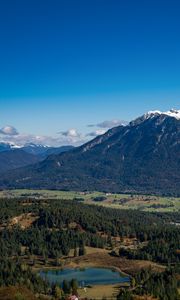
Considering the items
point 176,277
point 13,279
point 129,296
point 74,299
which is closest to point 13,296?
point 74,299

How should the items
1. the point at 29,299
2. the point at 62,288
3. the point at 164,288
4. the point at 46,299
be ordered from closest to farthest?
1. the point at 29,299
2. the point at 46,299
3. the point at 164,288
4. the point at 62,288

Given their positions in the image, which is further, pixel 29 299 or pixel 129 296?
pixel 129 296

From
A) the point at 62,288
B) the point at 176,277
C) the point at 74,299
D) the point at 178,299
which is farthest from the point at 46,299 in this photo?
the point at 176,277

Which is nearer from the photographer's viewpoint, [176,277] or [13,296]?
→ [13,296]

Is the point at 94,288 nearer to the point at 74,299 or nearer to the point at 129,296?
the point at 129,296

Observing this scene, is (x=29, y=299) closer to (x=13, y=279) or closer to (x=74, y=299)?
(x=74, y=299)

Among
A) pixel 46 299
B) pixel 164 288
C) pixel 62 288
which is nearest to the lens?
pixel 46 299

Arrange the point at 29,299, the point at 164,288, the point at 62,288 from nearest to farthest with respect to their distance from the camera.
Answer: the point at 29,299, the point at 164,288, the point at 62,288

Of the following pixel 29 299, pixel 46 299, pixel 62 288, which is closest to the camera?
pixel 29 299
